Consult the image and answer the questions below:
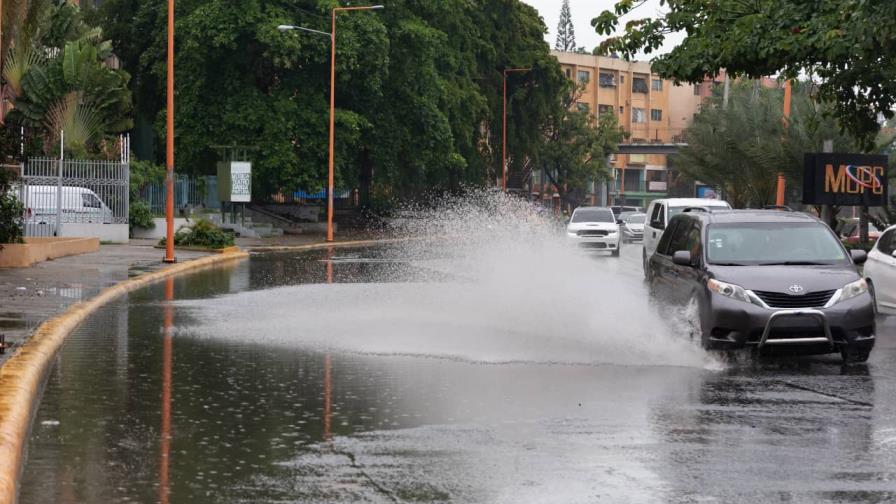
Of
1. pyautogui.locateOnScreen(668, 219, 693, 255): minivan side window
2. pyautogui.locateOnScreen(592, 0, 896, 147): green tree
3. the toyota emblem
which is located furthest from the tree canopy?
the toyota emblem

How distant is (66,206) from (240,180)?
35.2 feet

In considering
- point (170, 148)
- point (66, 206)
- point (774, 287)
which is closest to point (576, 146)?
point (66, 206)

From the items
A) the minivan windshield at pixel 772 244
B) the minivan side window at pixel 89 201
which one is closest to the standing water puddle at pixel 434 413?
the minivan windshield at pixel 772 244

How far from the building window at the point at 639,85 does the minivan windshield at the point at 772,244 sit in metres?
117

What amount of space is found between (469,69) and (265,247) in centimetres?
2437

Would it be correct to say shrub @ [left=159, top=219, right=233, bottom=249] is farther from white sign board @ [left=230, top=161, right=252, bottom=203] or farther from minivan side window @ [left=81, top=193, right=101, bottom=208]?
white sign board @ [left=230, top=161, right=252, bottom=203]

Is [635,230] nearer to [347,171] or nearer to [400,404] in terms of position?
[347,171]

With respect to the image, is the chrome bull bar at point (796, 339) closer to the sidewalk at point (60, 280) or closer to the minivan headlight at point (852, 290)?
the minivan headlight at point (852, 290)

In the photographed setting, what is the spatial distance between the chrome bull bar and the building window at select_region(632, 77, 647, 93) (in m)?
119

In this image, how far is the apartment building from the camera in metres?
125

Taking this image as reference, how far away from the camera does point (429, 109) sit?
57594mm

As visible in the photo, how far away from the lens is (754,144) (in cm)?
4019

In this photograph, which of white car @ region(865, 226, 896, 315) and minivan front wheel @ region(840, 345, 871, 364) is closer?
minivan front wheel @ region(840, 345, 871, 364)

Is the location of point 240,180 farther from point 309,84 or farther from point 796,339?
point 796,339
